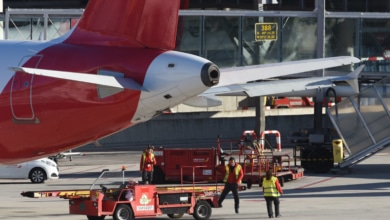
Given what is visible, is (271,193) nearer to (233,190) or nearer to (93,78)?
(233,190)

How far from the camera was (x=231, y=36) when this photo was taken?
51719 mm

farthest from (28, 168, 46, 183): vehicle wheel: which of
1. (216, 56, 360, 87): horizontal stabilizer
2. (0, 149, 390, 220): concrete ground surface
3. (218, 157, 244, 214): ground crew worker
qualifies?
(216, 56, 360, 87): horizontal stabilizer

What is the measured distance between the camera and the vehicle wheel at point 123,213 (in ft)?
96.0

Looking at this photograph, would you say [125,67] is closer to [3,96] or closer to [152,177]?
[3,96]

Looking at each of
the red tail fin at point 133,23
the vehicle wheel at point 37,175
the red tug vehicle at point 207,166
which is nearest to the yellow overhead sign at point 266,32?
the red tug vehicle at point 207,166

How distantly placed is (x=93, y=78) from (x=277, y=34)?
30.2m

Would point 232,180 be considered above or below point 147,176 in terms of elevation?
below

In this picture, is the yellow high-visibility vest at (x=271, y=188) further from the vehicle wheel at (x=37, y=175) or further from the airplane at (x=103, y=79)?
the vehicle wheel at (x=37, y=175)

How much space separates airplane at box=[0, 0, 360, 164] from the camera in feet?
75.7

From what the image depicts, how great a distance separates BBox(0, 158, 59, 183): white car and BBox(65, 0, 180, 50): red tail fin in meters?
20.5

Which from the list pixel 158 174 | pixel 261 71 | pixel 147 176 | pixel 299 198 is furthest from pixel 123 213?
pixel 158 174

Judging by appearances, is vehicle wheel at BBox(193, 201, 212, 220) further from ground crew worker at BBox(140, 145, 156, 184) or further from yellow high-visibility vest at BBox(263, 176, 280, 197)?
ground crew worker at BBox(140, 145, 156, 184)

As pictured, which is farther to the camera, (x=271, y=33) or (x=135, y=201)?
(x=271, y=33)

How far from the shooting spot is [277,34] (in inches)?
2028
